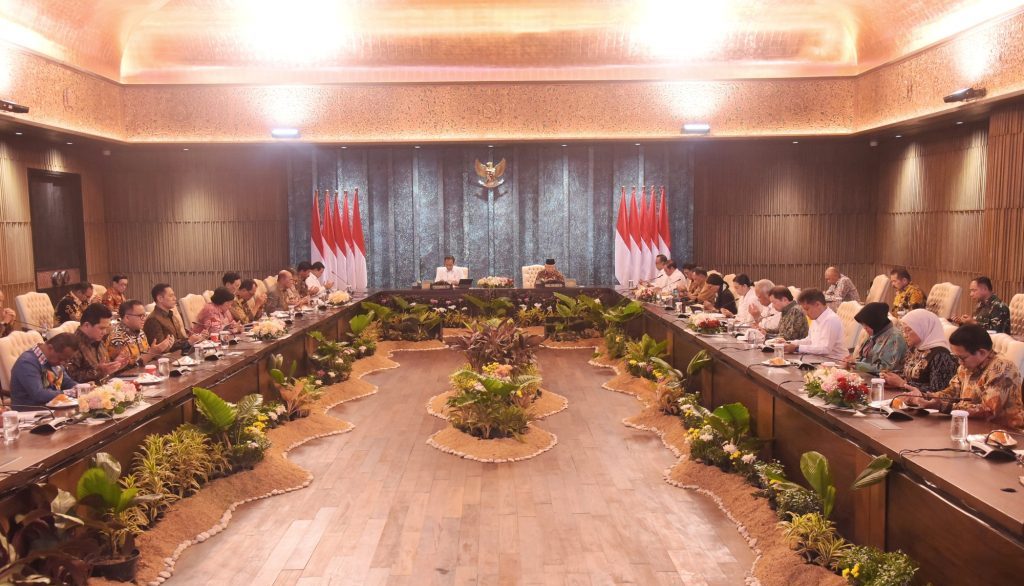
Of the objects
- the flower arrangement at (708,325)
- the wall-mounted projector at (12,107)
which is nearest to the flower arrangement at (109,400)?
the flower arrangement at (708,325)

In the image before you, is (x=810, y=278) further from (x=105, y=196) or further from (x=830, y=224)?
(x=105, y=196)

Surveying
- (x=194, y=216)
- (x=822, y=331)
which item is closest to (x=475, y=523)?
(x=822, y=331)

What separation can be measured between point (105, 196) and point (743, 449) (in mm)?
12737

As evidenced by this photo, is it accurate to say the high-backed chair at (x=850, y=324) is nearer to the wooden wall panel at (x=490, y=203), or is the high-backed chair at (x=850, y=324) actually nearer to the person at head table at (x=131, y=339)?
the person at head table at (x=131, y=339)

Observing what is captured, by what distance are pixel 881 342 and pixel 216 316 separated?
19.3 ft

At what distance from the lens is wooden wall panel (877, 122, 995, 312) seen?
11.2 metres

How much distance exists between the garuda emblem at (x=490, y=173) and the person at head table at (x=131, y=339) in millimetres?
8805

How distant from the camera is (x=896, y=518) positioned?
3.77 meters

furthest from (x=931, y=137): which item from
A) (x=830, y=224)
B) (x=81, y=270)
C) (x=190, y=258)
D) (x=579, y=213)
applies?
(x=81, y=270)

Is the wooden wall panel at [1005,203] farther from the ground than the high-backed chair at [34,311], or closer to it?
farther from the ground

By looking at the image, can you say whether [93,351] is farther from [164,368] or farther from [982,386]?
[982,386]

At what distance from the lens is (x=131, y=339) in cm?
673

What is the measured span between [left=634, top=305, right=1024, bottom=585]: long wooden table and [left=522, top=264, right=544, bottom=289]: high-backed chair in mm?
8428

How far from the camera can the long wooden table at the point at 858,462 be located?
3125 millimetres
